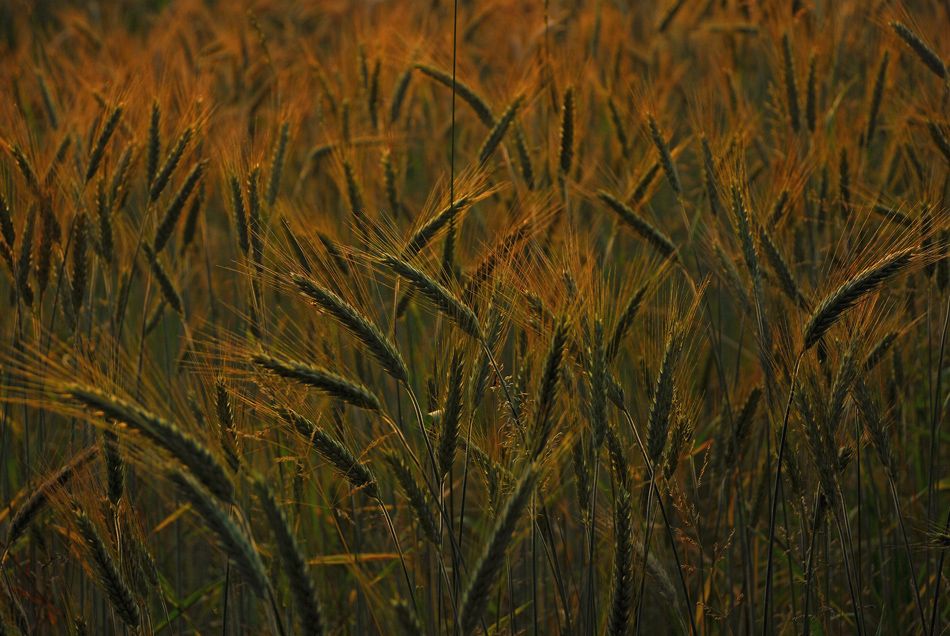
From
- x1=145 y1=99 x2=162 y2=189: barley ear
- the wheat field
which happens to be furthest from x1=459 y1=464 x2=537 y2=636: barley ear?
x1=145 y1=99 x2=162 y2=189: barley ear

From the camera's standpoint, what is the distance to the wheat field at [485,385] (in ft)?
3.90

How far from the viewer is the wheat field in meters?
1.19

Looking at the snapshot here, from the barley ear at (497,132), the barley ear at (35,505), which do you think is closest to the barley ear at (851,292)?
the barley ear at (497,132)

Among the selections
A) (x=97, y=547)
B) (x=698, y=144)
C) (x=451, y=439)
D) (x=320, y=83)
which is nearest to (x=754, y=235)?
(x=698, y=144)

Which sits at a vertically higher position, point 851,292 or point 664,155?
point 664,155

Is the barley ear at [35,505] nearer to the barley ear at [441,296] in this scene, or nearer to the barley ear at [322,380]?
the barley ear at [322,380]


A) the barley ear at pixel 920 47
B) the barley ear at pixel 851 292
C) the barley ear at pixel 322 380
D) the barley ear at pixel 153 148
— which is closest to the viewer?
the barley ear at pixel 322 380

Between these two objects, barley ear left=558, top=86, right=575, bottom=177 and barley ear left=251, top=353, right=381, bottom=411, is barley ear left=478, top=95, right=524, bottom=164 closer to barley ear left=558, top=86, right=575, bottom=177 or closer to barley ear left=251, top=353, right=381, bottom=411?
barley ear left=558, top=86, right=575, bottom=177

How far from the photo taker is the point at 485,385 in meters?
1.32

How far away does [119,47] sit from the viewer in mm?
4293

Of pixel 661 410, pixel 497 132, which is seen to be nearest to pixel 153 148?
pixel 497 132

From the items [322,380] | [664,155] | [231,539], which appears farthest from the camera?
[664,155]

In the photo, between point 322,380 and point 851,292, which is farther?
point 851,292

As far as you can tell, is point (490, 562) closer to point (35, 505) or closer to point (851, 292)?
point (851, 292)
